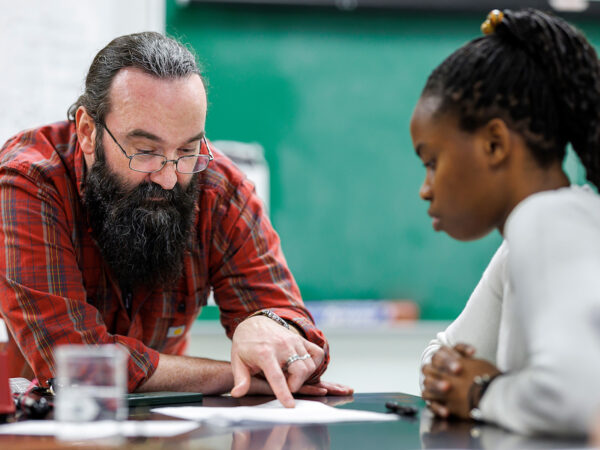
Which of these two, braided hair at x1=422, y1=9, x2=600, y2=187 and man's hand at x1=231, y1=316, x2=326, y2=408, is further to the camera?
man's hand at x1=231, y1=316, x2=326, y2=408

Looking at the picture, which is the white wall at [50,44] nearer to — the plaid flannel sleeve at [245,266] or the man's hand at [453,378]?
the plaid flannel sleeve at [245,266]

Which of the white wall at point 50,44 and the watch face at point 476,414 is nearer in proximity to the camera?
the watch face at point 476,414

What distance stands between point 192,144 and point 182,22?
1.45 metres

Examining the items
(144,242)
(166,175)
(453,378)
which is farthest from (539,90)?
(144,242)

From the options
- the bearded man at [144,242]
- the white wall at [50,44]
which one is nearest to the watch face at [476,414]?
the bearded man at [144,242]

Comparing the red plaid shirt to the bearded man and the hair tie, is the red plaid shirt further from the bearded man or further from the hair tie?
the hair tie

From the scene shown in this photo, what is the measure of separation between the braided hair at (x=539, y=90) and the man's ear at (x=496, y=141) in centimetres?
1

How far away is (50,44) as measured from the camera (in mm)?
3072

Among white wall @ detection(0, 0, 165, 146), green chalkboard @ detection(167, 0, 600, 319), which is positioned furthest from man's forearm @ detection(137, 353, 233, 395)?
white wall @ detection(0, 0, 165, 146)

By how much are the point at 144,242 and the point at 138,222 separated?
0.17ft

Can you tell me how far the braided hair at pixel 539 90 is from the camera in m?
1.14

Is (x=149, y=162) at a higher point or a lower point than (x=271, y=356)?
higher

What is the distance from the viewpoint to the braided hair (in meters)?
1.14

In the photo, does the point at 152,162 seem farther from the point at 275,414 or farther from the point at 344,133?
the point at 344,133
